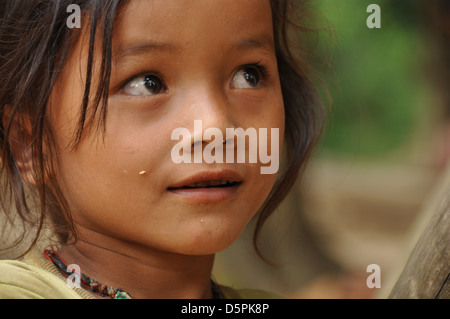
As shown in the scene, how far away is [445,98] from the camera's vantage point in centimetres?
420

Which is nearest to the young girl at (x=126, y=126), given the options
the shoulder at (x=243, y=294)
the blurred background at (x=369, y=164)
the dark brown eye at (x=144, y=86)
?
the dark brown eye at (x=144, y=86)

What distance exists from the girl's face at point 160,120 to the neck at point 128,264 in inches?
2.8

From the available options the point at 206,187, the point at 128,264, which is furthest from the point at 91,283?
the point at 206,187

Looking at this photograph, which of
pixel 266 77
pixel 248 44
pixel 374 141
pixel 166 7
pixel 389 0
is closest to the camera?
pixel 166 7

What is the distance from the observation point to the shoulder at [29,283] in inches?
48.2

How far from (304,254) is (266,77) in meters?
2.90

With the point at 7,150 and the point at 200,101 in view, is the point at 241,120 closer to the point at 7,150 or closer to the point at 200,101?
the point at 200,101

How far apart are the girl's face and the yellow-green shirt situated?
0.15 metres

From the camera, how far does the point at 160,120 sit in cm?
125

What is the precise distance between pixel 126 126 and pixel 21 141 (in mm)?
283

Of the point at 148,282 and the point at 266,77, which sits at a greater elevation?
the point at 266,77

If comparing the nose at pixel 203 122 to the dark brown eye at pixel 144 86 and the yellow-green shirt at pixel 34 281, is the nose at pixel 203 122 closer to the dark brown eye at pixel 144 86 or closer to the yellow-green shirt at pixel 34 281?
the dark brown eye at pixel 144 86

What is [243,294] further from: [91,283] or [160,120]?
[160,120]
